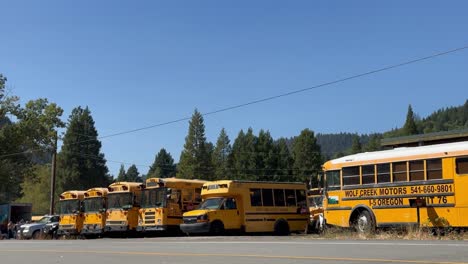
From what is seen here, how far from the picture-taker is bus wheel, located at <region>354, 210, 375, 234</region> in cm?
2057

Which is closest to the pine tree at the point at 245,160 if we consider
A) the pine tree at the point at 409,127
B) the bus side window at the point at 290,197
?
the pine tree at the point at 409,127

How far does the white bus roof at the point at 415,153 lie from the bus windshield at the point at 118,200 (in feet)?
41.8

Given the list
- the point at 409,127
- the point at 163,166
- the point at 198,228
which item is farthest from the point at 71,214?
the point at 163,166

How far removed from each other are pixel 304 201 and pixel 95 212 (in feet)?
40.4

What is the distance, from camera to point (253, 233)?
2769cm

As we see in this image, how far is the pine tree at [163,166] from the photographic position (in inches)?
4706

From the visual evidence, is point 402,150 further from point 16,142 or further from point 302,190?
point 16,142

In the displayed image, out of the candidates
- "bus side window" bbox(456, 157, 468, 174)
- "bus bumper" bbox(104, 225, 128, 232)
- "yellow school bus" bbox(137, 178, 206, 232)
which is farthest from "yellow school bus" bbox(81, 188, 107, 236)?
"bus side window" bbox(456, 157, 468, 174)

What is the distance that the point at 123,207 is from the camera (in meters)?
30.5

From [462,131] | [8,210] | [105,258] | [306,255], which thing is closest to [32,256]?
[105,258]

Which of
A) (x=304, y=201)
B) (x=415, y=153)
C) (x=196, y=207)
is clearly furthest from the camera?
(x=196, y=207)

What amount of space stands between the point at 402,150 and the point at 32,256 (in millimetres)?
12821

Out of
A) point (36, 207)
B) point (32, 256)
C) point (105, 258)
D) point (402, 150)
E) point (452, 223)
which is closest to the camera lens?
point (105, 258)

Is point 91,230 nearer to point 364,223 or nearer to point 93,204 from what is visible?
point 93,204
